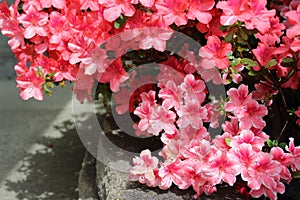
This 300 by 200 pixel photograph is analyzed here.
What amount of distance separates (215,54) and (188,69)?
0.19m

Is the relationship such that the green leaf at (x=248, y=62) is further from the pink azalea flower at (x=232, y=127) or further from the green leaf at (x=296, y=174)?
the green leaf at (x=296, y=174)

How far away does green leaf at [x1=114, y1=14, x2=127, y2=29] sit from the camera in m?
1.93

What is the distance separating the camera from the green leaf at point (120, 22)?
1.93 metres

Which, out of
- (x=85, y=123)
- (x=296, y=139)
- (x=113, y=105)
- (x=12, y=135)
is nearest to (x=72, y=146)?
(x=85, y=123)

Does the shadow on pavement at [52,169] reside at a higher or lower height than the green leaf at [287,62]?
lower

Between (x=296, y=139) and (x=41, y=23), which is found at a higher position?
(x=41, y=23)

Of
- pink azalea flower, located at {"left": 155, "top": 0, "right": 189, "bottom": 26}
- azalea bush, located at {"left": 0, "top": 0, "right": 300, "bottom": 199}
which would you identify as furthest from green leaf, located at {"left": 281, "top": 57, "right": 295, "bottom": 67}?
pink azalea flower, located at {"left": 155, "top": 0, "right": 189, "bottom": 26}

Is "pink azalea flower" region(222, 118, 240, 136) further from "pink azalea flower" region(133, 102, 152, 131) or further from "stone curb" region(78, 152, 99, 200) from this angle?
"stone curb" region(78, 152, 99, 200)

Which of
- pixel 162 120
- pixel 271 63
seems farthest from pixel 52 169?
pixel 271 63

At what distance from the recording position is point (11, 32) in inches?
86.8

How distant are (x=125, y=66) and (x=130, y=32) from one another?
259 mm

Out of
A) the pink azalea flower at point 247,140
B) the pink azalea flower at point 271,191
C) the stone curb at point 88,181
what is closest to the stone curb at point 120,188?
the stone curb at point 88,181

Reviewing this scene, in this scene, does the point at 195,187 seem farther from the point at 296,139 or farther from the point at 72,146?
the point at 72,146

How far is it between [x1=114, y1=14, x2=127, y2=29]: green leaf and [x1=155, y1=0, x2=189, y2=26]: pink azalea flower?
0.42ft
